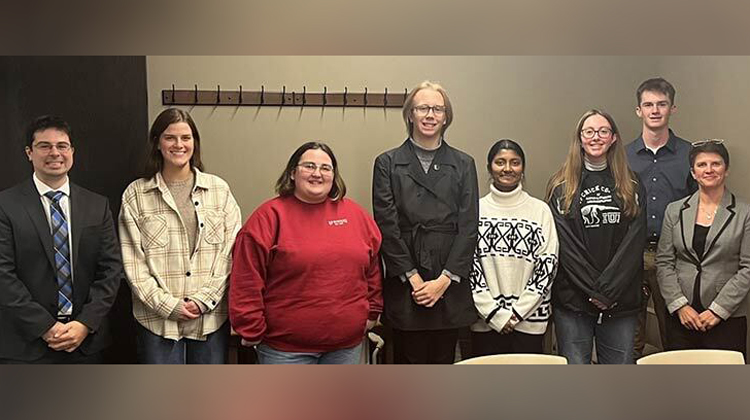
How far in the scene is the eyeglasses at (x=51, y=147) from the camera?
8.17ft

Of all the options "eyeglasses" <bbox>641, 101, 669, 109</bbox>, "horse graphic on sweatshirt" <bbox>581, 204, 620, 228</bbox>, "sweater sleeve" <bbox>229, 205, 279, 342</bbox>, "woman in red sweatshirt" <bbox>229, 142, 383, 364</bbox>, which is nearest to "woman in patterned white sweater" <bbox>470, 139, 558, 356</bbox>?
"horse graphic on sweatshirt" <bbox>581, 204, 620, 228</bbox>

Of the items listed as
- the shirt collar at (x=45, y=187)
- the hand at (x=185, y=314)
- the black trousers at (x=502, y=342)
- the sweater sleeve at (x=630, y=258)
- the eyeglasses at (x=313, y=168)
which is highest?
the eyeglasses at (x=313, y=168)

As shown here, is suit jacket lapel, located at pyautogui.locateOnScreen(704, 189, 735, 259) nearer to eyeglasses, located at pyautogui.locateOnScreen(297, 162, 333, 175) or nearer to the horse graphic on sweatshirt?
the horse graphic on sweatshirt

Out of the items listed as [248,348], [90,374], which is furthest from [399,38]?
[90,374]

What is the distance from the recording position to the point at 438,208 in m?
2.51

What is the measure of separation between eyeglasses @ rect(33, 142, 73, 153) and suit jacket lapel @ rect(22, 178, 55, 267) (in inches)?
4.1

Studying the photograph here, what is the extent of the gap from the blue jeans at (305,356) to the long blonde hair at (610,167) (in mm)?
806

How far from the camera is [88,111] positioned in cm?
249

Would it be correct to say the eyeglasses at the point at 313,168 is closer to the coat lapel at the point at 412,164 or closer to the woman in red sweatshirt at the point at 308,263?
the woman in red sweatshirt at the point at 308,263

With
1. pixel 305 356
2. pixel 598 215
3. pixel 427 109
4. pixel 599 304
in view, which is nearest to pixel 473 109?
pixel 427 109

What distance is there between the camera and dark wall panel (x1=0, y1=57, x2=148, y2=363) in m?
Answer: 2.48

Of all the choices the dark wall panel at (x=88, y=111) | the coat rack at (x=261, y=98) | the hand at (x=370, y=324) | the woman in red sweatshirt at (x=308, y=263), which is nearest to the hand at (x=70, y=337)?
the dark wall panel at (x=88, y=111)

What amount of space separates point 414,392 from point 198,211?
914 millimetres

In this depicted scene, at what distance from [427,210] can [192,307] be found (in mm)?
804
